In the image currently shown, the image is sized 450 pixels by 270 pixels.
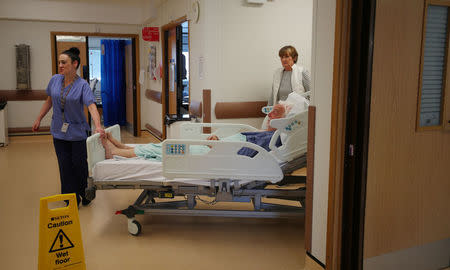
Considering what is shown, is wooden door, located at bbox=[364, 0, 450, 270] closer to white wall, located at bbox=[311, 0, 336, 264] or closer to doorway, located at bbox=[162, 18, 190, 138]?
white wall, located at bbox=[311, 0, 336, 264]

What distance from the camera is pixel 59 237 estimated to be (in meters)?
2.39

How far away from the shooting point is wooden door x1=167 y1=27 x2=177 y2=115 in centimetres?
684

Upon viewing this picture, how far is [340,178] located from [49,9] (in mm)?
7615

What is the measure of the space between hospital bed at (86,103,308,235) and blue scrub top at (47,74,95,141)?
1.77ft

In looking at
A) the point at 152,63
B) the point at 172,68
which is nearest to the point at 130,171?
the point at 172,68

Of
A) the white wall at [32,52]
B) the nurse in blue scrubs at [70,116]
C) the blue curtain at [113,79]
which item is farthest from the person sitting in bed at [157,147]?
the blue curtain at [113,79]

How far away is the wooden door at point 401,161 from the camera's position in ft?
7.85

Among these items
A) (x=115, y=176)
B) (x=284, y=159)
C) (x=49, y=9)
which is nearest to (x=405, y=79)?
(x=284, y=159)

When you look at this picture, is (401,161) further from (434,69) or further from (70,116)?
(70,116)

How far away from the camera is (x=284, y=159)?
3.33m

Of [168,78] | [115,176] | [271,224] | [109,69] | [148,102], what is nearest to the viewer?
[115,176]

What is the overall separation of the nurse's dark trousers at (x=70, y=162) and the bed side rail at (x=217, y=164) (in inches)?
48.2

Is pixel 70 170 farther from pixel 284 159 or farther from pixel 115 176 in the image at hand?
pixel 284 159

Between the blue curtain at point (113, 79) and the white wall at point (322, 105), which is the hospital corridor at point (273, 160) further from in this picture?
the blue curtain at point (113, 79)
